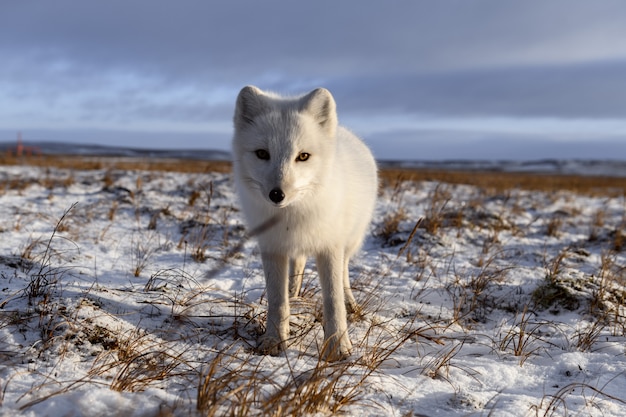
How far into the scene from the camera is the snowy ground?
6.51 ft

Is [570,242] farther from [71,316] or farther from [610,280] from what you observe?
[71,316]

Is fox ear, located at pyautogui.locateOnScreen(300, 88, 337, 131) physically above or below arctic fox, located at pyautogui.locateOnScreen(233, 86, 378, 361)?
above

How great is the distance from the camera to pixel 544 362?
2.79 m

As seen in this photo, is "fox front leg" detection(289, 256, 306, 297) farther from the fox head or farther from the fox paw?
the fox head

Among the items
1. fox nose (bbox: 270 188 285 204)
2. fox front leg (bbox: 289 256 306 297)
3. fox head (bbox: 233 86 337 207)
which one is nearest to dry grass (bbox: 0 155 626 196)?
fox front leg (bbox: 289 256 306 297)

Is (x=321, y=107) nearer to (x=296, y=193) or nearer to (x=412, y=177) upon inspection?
(x=296, y=193)

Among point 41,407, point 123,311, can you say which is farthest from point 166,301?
point 41,407

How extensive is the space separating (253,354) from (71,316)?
1.02m

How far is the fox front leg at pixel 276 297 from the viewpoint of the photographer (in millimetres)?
2866

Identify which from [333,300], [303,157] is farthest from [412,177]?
[303,157]

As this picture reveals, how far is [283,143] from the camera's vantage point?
2568mm

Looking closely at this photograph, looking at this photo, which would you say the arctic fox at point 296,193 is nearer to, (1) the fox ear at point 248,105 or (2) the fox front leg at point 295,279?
(1) the fox ear at point 248,105

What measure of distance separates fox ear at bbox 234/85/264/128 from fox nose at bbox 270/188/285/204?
2.18ft

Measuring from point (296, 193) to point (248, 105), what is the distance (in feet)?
2.40
